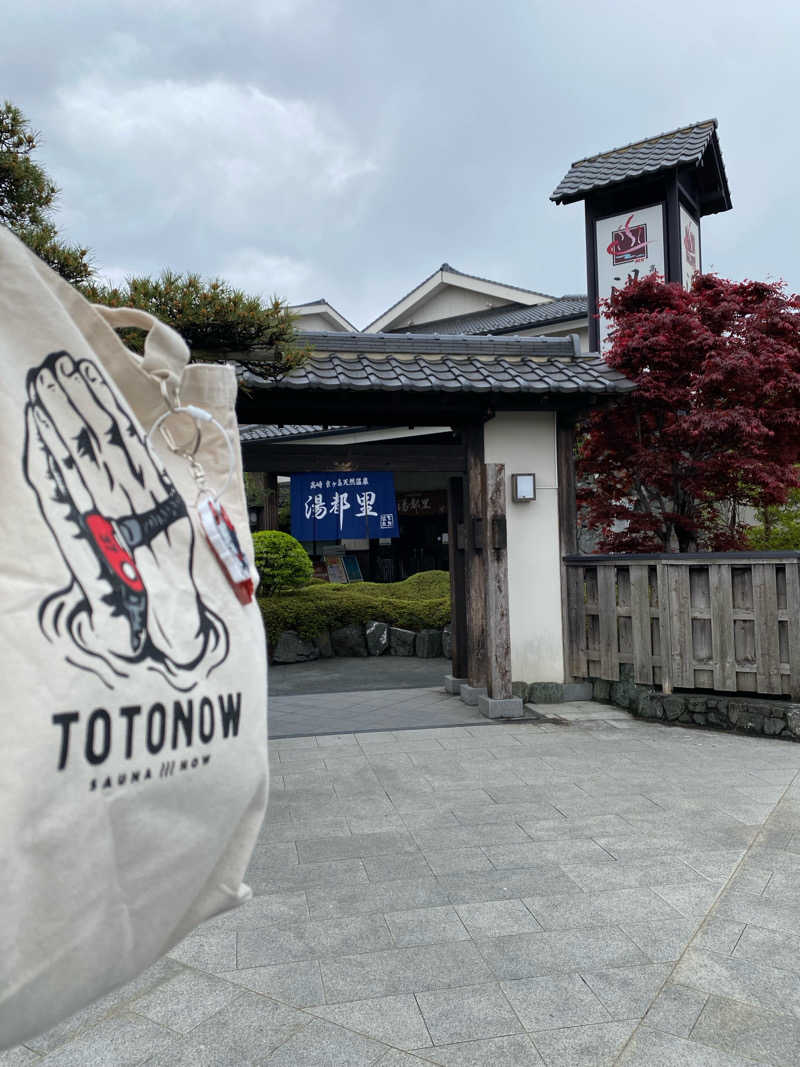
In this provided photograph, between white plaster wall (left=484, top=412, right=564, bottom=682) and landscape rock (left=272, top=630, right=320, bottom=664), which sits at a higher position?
white plaster wall (left=484, top=412, right=564, bottom=682)

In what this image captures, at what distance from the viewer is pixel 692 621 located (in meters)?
7.60

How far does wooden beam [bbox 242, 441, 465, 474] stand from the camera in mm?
7801

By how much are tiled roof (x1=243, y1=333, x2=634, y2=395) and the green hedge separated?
571cm

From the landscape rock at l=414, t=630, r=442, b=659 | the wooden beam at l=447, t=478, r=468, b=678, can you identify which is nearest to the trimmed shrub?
the landscape rock at l=414, t=630, r=442, b=659

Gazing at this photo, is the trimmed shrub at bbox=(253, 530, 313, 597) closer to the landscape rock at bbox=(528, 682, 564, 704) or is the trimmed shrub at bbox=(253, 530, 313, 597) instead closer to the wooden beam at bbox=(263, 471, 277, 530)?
the wooden beam at bbox=(263, 471, 277, 530)

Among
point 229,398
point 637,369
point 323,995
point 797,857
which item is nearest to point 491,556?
point 637,369

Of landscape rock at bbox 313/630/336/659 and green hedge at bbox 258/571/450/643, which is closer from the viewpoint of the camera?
green hedge at bbox 258/571/450/643

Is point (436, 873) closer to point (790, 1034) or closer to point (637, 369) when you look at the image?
point (790, 1034)

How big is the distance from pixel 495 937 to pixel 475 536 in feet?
17.0

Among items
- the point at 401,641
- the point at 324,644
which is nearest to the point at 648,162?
the point at 401,641

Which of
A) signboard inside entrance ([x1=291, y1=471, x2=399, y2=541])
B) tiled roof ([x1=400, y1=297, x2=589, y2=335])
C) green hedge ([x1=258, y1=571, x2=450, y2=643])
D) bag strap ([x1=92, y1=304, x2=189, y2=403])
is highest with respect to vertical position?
tiled roof ([x1=400, y1=297, x2=589, y2=335])

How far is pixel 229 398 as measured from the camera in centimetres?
113

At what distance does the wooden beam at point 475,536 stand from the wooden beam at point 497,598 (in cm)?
14

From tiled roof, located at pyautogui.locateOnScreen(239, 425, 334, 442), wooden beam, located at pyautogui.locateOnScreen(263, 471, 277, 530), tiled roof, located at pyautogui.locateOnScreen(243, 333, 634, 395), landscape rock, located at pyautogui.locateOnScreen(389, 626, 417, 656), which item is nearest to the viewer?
tiled roof, located at pyautogui.locateOnScreen(243, 333, 634, 395)
